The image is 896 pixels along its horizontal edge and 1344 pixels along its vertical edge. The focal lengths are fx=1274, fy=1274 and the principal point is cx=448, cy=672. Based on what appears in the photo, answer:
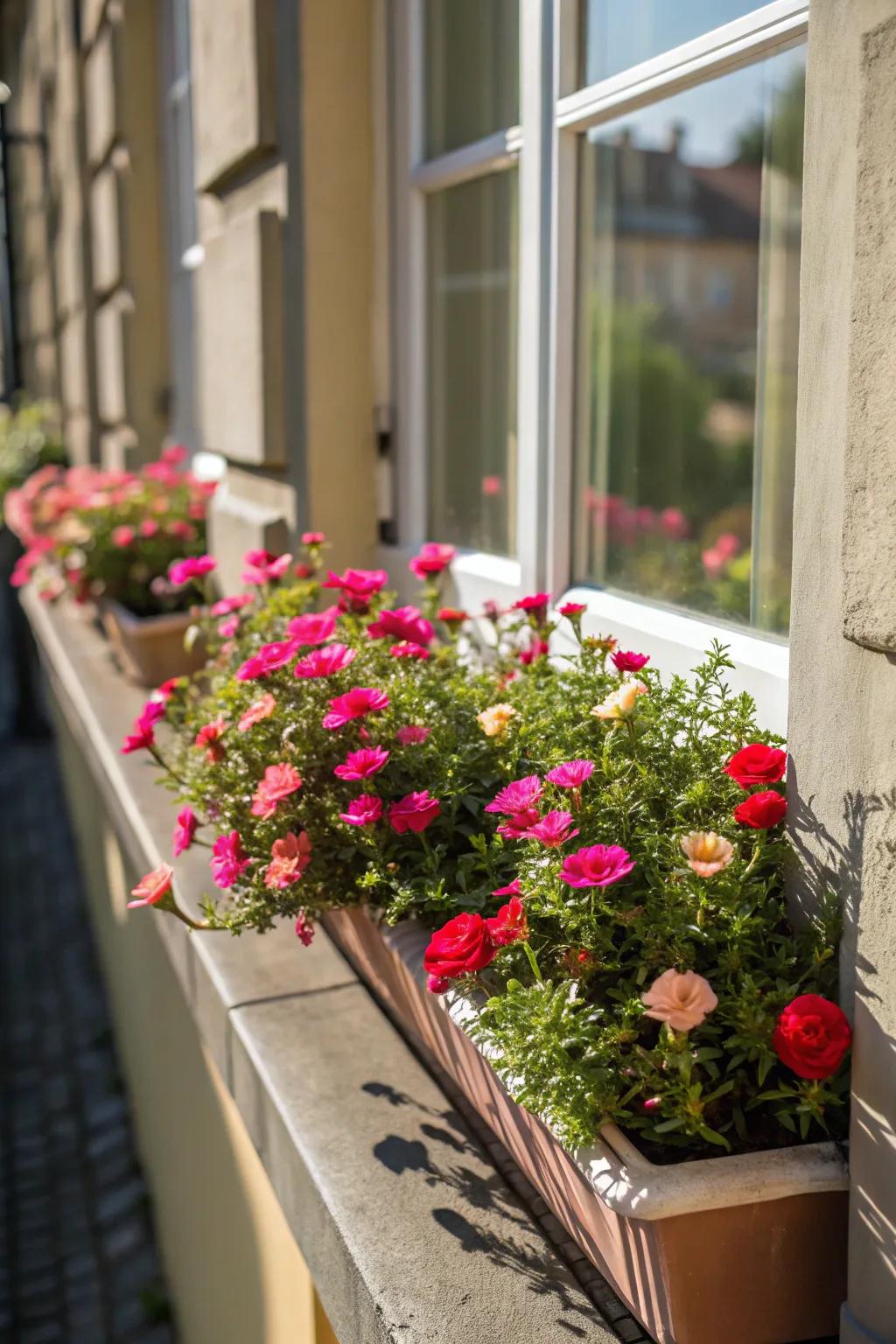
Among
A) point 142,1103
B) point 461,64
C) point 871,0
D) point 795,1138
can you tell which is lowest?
point 142,1103

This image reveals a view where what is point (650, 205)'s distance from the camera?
252 centimetres

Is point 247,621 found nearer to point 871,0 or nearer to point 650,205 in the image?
point 650,205

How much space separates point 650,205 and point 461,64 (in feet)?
1.65

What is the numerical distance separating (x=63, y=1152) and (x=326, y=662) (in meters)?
2.65

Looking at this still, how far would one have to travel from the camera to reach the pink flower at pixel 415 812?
4.66ft

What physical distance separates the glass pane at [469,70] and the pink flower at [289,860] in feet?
4.04

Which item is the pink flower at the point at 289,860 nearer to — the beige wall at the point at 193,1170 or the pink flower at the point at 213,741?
the pink flower at the point at 213,741

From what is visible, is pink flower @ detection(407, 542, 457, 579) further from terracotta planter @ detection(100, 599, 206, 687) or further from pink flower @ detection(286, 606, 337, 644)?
terracotta planter @ detection(100, 599, 206, 687)

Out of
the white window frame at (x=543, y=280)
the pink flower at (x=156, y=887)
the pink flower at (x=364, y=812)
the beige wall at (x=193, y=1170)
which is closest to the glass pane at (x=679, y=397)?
the white window frame at (x=543, y=280)

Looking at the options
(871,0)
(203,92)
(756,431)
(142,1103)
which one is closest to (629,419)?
(756,431)

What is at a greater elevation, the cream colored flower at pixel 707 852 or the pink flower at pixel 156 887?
the cream colored flower at pixel 707 852

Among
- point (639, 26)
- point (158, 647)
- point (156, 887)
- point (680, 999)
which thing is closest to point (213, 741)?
point (156, 887)

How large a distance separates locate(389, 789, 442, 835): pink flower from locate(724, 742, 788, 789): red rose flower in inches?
14.0

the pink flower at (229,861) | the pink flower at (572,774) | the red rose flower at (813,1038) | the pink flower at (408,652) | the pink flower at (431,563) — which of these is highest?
the pink flower at (431,563)
